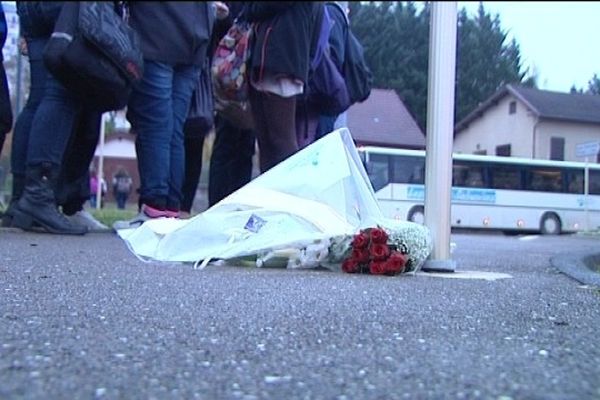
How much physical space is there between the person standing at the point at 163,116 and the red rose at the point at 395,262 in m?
1.00

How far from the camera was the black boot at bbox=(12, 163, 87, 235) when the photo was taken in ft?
10.9

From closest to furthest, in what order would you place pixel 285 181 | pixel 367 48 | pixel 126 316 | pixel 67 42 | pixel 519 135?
pixel 126 316 → pixel 67 42 → pixel 285 181 → pixel 367 48 → pixel 519 135

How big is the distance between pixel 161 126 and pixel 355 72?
1.08m

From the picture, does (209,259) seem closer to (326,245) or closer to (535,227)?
(326,245)

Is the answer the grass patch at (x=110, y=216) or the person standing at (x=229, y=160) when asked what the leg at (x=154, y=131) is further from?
the grass patch at (x=110, y=216)

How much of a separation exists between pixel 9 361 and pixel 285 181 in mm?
1743

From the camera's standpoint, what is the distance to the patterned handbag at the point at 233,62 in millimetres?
3164

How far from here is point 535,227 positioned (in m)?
15.0

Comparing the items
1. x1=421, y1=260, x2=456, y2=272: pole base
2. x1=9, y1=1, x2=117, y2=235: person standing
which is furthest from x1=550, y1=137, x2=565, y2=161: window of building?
x1=9, y1=1, x2=117, y2=235: person standing

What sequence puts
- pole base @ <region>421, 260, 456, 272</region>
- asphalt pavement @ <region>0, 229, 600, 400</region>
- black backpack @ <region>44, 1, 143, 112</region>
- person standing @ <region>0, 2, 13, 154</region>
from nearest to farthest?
asphalt pavement @ <region>0, 229, 600, 400</region> < black backpack @ <region>44, 1, 143, 112</region> < pole base @ <region>421, 260, 456, 272</region> < person standing @ <region>0, 2, 13, 154</region>

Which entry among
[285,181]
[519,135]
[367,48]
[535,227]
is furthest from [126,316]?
[535,227]

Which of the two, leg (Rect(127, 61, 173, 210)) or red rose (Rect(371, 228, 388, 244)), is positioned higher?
leg (Rect(127, 61, 173, 210))

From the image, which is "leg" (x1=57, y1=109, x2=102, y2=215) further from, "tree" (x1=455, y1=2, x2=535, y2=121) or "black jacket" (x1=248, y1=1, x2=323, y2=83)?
"tree" (x1=455, y1=2, x2=535, y2=121)

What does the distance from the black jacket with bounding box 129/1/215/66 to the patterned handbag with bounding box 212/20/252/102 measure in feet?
0.36
